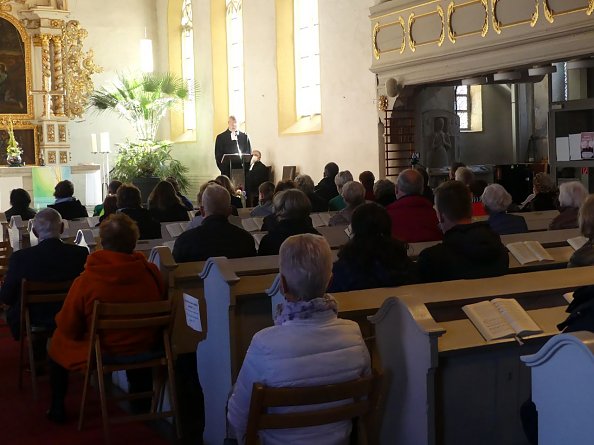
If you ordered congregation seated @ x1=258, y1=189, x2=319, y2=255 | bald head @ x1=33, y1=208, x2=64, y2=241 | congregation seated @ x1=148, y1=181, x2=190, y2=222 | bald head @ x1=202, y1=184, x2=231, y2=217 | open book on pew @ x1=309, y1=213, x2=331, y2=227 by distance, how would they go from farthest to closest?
congregation seated @ x1=148, y1=181, x2=190, y2=222 < open book on pew @ x1=309, y1=213, x2=331, y2=227 < congregation seated @ x1=258, y1=189, x2=319, y2=255 < bald head @ x1=202, y1=184, x2=231, y2=217 < bald head @ x1=33, y1=208, x2=64, y2=241

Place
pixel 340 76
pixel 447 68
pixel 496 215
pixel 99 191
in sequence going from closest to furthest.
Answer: pixel 496 215 → pixel 447 68 → pixel 340 76 → pixel 99 191

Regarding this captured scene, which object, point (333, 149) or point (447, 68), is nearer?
point (447, 68)

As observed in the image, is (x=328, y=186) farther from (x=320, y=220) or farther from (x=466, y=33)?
(x=320, y=220)

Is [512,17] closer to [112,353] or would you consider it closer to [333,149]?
[333,149]

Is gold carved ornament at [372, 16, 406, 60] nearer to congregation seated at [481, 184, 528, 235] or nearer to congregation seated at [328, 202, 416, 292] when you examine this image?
congregation seated at [481, 184, 528, 235]

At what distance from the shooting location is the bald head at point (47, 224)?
5.52m

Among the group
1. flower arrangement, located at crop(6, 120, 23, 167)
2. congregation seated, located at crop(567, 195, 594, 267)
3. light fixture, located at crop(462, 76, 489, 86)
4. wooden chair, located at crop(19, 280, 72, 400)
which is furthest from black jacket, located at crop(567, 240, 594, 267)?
flower arrangement, located at crop(6, 120, 23, 167)

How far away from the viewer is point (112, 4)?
19.8m

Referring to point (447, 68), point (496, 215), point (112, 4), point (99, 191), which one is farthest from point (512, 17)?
point (112, 4)

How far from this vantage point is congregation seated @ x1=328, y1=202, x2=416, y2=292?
170 inches

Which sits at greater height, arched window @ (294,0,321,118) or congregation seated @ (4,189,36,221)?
arched window @ (294,0,321,118)

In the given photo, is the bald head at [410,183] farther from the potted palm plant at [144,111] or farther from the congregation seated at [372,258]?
the potted palm plant at [144,111]

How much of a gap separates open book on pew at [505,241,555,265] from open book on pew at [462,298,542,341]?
1772 millimetres

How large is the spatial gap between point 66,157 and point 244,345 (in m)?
14.9
